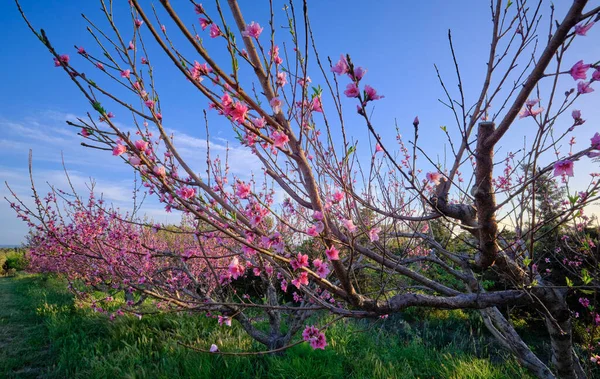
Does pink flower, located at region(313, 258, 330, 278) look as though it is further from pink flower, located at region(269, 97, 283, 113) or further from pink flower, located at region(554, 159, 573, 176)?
pink flower, located at region(554, 159, 573, 176)

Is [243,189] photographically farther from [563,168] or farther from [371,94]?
[563,168]

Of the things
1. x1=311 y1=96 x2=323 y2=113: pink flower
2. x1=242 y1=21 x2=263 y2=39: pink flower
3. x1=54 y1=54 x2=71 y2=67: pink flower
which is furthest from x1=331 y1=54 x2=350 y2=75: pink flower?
x1=54 y1=54 x2=71 y2=67: pink flower

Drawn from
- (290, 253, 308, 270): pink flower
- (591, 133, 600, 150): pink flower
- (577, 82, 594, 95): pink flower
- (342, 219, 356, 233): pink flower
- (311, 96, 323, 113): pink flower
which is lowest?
(290, 253, 308, 270): pink flower

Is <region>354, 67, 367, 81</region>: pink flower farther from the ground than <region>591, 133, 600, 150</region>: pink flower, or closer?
farther from the ground

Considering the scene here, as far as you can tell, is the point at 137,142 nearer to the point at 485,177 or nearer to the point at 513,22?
the point at 485,177

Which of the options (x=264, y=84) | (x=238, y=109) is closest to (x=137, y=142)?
(x=238, y=109)

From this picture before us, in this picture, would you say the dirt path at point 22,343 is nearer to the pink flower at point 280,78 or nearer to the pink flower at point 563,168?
the pink flower at point 280,78

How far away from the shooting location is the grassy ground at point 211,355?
3.85m

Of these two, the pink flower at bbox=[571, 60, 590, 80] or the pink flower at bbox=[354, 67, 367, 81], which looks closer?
the pink flower at bbox=[354, 67, 367, 81]

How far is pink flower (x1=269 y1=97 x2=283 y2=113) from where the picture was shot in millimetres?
1483

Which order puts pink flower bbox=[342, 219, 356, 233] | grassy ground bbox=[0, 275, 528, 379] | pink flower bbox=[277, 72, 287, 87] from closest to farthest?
pink flower bbox=[342, 219, 356, 233], pink flower bbox=[277, 72, 287, 87], grassy ground bbox=[0, 275, 528, 379]

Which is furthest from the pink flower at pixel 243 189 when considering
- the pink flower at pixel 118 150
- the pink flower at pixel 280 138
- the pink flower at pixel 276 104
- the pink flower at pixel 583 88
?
the pink flower at pixel 583 88

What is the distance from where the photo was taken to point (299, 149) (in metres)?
1.54

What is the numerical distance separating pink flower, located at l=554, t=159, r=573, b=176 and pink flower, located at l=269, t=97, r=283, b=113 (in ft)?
4.53
